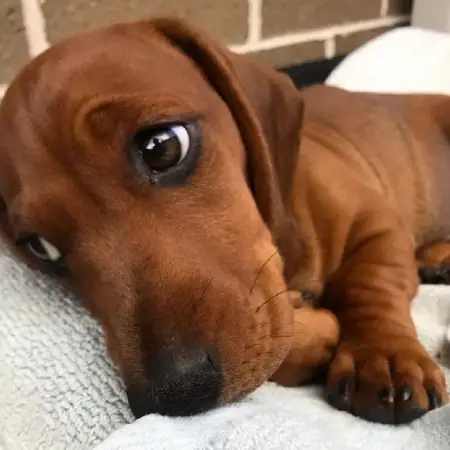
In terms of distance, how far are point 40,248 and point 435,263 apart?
1.12m

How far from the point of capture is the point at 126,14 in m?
2.42

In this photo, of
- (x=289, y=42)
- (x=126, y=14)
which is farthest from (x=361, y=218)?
(x=289, y=42)

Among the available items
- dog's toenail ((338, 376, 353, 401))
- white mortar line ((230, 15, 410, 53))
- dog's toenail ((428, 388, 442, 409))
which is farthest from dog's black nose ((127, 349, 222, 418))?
white mortar line ((230, 15, 410, 53))

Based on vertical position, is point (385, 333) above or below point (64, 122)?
below

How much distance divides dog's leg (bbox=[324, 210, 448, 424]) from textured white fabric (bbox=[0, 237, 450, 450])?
0.04 meters

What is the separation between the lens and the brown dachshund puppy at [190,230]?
1.11 m

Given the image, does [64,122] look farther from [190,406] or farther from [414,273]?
[414,273]

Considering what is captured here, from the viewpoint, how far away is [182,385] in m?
1.02

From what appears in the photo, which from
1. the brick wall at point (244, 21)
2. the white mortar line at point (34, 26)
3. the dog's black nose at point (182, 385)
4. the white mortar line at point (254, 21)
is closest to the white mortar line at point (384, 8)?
the brick wall at point (244, 21)

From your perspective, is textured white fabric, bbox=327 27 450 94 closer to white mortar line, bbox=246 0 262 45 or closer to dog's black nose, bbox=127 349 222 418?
white mortar line, bbox=246 0 262 45

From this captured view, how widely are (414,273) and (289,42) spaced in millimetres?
1531

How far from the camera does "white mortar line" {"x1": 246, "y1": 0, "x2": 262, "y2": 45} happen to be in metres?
2.78

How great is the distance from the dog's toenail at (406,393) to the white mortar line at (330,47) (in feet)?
7.07

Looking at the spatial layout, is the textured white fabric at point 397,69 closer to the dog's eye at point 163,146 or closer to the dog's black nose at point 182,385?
the dog's eye at point 163,146
